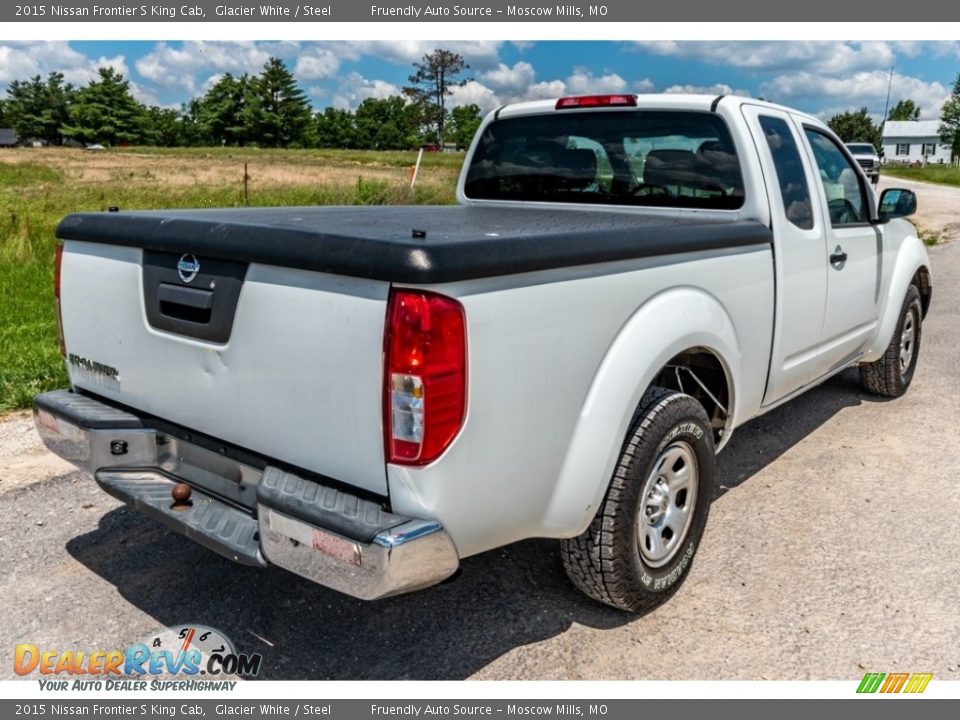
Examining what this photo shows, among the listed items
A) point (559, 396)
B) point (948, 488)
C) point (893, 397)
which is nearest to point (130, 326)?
point (559, 396)

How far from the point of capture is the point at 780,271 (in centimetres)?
377

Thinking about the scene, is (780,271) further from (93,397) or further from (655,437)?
(93,397)

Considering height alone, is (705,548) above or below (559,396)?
below

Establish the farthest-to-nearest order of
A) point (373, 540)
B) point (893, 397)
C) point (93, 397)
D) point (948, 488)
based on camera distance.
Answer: point (893, 397) → point (948, 488) → point (93, 397) → point (373, 540)

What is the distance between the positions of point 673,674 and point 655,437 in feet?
2.68

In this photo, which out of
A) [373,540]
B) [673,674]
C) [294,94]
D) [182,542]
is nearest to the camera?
[373,540]

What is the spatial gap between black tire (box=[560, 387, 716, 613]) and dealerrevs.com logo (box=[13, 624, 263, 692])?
1.23 metres

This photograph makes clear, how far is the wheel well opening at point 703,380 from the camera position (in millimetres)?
3457

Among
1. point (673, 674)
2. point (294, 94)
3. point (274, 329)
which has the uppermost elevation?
point (294, 94)

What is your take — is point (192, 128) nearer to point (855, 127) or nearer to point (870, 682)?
point (855, 127)

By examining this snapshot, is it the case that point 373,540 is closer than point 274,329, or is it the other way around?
point 373,540

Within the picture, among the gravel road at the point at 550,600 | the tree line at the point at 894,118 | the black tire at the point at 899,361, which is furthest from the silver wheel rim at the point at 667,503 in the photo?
the tree line at the point at 894,118

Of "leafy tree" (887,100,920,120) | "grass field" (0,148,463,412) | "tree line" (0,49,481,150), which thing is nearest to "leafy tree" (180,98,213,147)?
"tree line" (0,49,481,150)

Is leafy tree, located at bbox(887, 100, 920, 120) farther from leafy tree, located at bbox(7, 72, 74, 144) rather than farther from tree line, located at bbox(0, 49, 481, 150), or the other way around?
leafy tree, located at bbox(7, 72, 74, 144)
